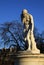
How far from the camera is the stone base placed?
12.2 meters

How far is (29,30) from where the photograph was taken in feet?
42.4

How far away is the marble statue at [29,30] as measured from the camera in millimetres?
12648

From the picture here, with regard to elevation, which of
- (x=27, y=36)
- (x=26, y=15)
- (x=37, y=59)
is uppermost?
(x=26, y=15)

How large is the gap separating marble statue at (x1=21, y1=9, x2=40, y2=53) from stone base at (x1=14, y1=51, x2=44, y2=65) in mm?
312

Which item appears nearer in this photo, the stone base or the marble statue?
the stone base

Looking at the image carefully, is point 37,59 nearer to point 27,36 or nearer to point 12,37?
point 27,36

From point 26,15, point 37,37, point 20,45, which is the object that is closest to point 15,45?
point 20,45

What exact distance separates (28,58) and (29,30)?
1.47 m

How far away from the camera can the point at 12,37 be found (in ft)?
117

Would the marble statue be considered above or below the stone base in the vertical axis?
above

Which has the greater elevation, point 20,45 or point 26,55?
point 20,45

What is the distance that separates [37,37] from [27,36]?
2382 centimetres

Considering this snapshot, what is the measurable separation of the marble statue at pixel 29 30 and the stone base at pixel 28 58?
31 cm

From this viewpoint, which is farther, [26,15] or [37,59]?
[26,15]
